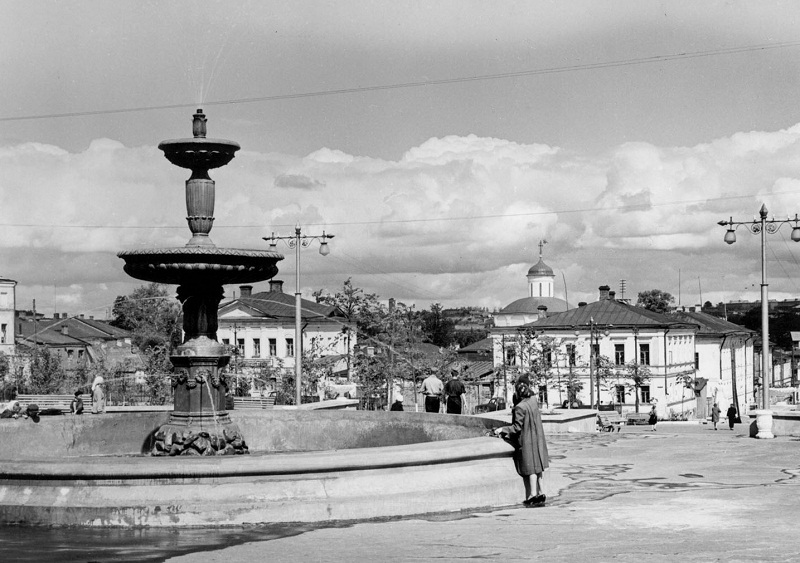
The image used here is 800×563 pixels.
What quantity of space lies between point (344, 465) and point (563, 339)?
72.6 meters

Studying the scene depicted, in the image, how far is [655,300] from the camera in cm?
13525

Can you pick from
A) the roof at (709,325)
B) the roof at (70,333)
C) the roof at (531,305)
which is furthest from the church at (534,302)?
the roof at (70,333)

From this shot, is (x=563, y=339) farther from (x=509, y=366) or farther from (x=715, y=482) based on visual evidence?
(x=715, y=482)

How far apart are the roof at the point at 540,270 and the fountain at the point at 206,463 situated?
386ft

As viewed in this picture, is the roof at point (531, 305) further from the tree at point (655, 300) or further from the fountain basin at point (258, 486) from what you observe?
the fountain basin at point (258, 486)

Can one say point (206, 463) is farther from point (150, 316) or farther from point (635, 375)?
point (150, 316)

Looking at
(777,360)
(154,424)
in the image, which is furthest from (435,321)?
(154,424)

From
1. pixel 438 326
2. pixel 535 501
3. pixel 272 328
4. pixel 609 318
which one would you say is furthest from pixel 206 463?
pixel 438 326

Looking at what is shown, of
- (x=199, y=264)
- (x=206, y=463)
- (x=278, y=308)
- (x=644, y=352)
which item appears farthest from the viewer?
(x=278, y=308)

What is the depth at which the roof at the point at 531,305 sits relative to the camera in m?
122

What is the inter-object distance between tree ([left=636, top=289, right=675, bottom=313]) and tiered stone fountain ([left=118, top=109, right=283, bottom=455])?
408 feet

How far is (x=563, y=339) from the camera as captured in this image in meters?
80.8

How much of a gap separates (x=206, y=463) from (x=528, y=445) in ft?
10.6

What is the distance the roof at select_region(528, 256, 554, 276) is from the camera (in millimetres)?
130750
